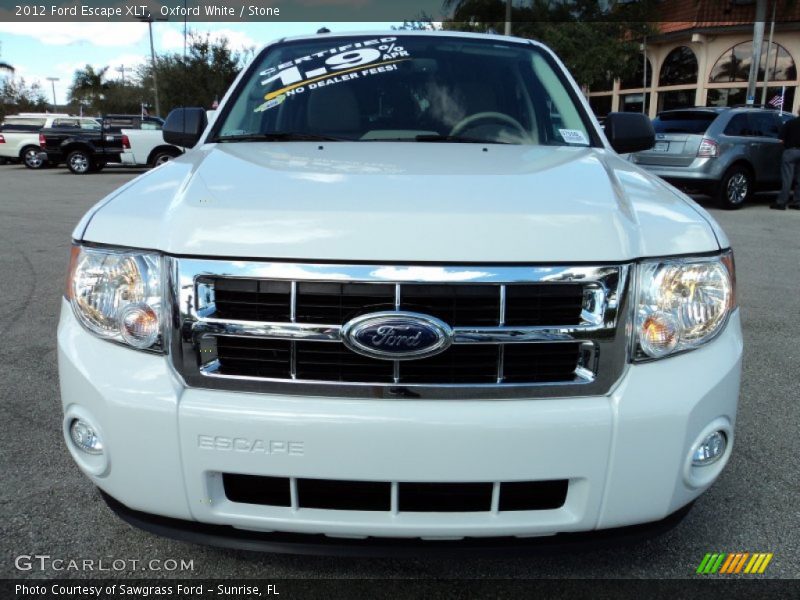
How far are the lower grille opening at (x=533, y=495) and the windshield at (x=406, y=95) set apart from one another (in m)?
1.52

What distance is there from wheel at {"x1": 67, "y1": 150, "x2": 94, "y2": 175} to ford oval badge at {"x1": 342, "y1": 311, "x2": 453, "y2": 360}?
20.6 m

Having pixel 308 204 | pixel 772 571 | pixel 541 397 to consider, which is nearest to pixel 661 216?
pixel 541 397

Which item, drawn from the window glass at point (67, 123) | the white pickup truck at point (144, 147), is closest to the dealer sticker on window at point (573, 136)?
the white pickup truck at point (144, 147)

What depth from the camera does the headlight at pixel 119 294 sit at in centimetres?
178

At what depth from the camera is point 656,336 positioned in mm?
1785

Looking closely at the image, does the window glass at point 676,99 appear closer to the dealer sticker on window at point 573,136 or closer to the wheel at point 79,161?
the wheel at point 79,161

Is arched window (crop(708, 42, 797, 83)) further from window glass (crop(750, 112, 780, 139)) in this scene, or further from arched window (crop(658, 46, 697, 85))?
window glass (crop(750, 112, 780, 139))

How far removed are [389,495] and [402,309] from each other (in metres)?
0.48

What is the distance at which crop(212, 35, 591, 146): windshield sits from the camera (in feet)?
9.42

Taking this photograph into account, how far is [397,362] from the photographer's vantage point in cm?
169

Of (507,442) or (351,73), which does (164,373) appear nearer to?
(507,442)

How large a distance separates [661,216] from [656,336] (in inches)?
14.0

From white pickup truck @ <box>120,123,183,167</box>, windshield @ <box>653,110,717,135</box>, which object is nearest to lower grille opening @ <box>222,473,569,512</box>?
windshield @ <box>653,110,717,135</box>

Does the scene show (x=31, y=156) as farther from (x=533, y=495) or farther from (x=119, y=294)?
(x=533, y=495)
